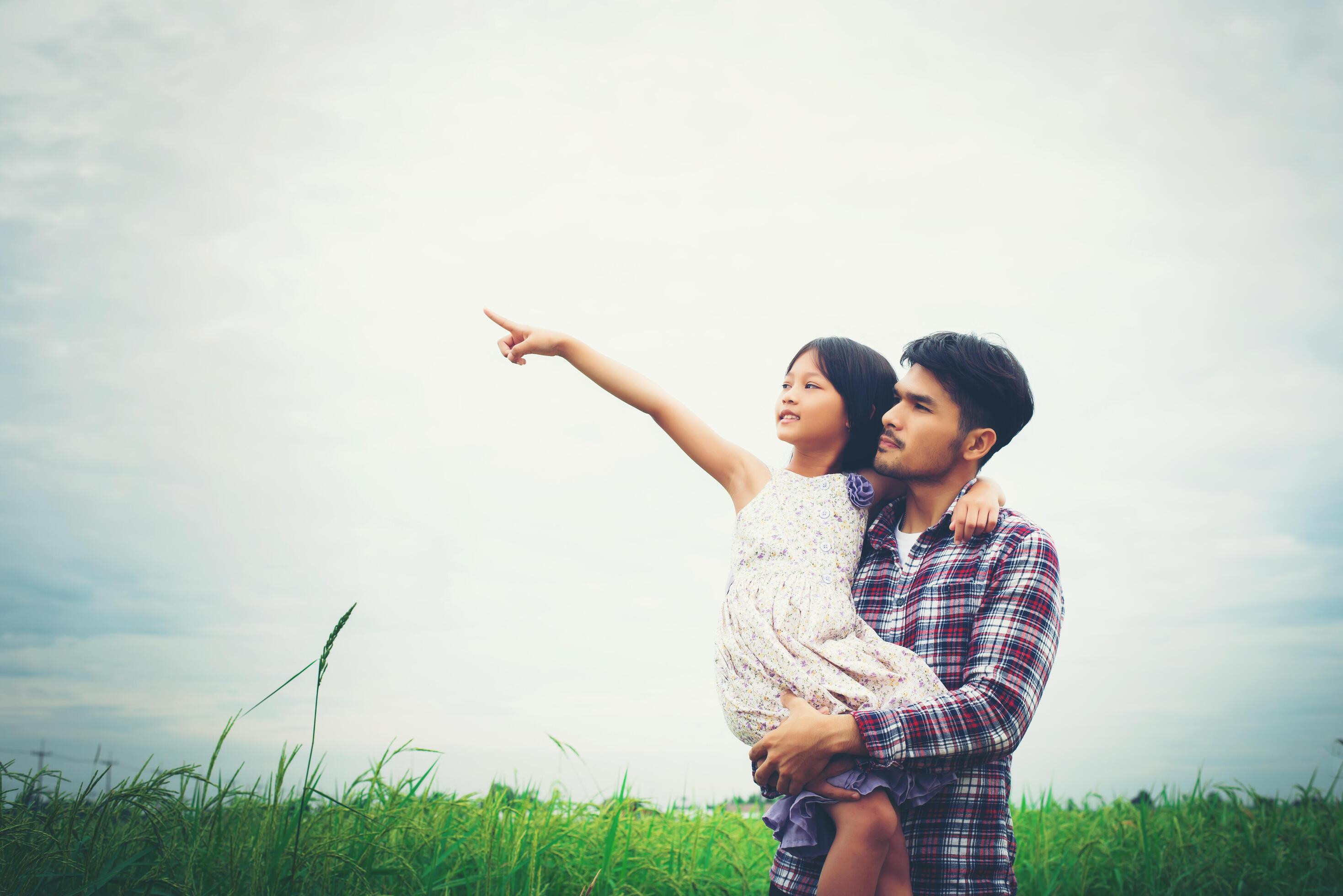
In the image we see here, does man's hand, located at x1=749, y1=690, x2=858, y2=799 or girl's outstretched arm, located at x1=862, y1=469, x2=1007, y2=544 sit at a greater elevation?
girl's outstretched arm, located at x1=862, y1=469, x2=1007, y2=544

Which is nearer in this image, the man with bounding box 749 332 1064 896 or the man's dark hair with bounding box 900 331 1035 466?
the man with bounding box 749 332 1064 896

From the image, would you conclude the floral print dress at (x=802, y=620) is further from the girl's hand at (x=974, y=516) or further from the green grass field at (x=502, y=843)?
the green grass field at (x=502, y=843)

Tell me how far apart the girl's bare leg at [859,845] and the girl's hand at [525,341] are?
199 cm

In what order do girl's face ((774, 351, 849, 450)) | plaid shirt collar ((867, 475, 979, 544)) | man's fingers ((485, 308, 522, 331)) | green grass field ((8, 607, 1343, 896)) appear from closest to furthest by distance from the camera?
green grass field ((8, 607, 1343, 896)) → plaid shirt collar ((867, 475, 979, 544)) → girl's face ((774, 351, 849, 450)) → man's fingers ((485, 308, 522, 331))

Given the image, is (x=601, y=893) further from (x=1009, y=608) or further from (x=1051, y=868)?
(x=1051, y=868)

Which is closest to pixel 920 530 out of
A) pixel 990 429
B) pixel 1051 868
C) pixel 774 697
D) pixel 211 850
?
pixel 990 429

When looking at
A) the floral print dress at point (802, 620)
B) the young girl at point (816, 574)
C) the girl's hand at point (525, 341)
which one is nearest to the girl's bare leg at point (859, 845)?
the young girl at point (816, 574)

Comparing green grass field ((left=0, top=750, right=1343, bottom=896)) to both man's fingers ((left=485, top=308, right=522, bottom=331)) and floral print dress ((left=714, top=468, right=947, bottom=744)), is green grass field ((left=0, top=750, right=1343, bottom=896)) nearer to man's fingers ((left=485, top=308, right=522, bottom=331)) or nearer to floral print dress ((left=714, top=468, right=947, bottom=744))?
floral print dress ((left=714, top=468, right=947, bottom=744))

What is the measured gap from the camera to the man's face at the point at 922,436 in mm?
3086

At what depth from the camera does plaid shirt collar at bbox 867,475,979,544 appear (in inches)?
119

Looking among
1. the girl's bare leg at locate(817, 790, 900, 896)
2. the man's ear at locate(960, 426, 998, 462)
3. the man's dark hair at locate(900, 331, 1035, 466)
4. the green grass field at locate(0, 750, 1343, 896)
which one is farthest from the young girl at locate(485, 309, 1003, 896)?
the green grass field at locate(0, 750, 1343, 896)

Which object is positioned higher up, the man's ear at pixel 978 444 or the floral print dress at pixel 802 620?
the man's ear at pixel 978 444

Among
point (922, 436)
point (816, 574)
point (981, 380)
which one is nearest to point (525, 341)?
point (816, 574)

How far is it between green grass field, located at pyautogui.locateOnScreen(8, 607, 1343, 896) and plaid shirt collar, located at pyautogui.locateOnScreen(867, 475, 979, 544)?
158cm
